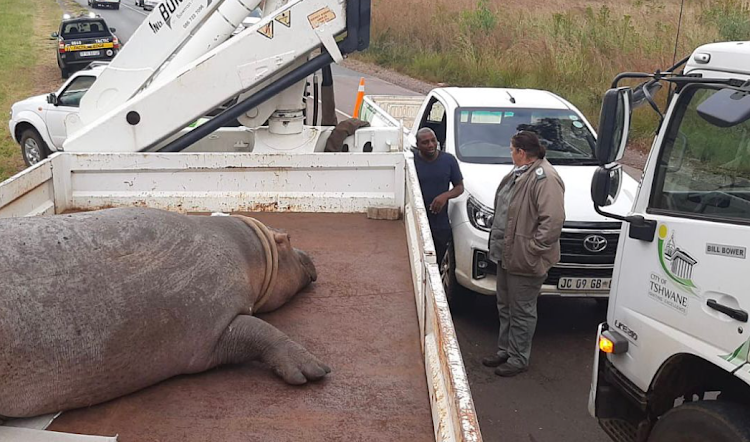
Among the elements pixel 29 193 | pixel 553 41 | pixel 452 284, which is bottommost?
pixel 452 284

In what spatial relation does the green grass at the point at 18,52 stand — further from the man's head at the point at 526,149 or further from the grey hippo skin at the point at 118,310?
the grey hippo skin at the point at 118,310

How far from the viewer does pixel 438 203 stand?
22.5 feet

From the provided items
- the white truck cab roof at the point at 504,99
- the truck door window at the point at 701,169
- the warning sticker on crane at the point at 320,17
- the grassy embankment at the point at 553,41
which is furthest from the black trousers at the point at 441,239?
the grassy embankment at the point at 553,41

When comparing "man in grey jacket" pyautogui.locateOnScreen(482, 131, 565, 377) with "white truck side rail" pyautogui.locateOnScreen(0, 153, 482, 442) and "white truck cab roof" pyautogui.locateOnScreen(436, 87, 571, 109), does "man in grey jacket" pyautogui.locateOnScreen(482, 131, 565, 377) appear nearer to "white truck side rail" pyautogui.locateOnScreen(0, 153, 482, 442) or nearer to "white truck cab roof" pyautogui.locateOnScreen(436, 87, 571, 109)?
"white truck side rail" pyautogui.locateOnScreen(0, 153, 482, 442)

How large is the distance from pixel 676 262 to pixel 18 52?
34.0 metres

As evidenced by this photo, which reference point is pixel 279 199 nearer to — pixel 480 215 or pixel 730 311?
pixel 480 215

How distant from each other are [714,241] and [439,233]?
344cm

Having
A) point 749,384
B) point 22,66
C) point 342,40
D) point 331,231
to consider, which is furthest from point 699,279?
point 22,66

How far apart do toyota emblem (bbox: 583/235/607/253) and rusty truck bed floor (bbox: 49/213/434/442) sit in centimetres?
240

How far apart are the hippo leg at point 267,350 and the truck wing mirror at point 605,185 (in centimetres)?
180

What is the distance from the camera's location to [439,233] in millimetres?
7016

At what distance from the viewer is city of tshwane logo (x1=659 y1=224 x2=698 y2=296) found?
12.6 ft

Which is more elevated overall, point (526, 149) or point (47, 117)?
point (526, 149)

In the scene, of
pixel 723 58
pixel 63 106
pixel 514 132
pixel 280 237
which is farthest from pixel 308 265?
pixel 63 106
